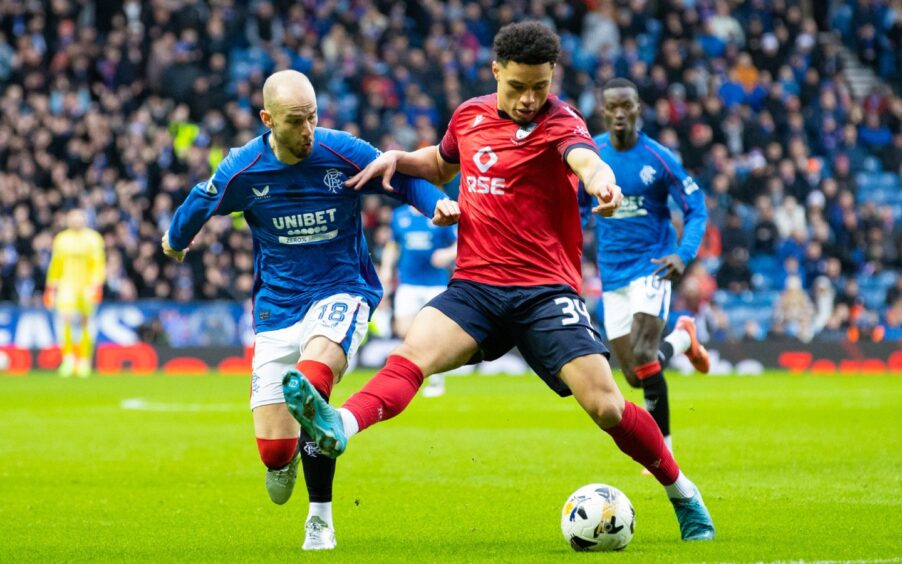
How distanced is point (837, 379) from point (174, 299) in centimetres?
1100

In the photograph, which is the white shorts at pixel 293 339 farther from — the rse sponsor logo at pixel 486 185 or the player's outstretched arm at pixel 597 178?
the player's outstretched arm at pixel 597 178

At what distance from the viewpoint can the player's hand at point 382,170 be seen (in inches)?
277

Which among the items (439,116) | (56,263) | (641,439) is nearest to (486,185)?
(641,439)

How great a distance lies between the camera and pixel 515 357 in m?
23.4

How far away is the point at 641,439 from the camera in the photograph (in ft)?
21.4

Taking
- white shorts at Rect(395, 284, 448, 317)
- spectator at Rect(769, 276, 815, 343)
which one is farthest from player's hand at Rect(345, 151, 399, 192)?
spectator at Rect(769, 276, 815, 343)

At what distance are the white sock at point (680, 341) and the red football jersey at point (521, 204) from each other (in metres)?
4.46

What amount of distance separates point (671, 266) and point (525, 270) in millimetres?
3339

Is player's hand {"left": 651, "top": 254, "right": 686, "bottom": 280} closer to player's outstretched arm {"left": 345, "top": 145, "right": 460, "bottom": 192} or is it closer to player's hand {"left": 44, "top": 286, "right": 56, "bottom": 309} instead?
player's outstretched arm {"left": 345, "top": 145, "right": 460, "bottom": 192}

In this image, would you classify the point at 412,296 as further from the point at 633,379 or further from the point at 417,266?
the point at 633,379

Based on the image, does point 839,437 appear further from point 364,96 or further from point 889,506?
point 364,96

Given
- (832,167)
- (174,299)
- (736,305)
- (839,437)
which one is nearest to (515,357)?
(736,305)

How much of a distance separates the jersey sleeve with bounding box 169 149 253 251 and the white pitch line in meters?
8.65

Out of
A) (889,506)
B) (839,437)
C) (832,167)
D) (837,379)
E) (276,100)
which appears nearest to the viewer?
(276,100)
